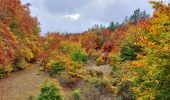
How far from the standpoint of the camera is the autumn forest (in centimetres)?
2225

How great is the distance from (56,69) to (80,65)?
360cm

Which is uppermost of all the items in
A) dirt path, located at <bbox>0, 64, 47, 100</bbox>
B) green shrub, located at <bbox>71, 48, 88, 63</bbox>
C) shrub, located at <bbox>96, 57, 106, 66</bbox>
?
green shrub, located at <bbox>71, 48, 88, 63</bbox>

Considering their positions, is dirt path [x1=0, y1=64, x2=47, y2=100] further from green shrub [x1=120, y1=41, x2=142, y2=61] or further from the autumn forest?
green shrub [x1=120, y1=41, x2=142, y2=61]

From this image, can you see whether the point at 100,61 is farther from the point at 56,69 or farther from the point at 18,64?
the point at 18,64

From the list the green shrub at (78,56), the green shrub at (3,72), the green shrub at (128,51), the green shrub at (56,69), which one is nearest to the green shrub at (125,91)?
the green shrub at (56,69)

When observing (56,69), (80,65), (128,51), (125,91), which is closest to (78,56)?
(80,65)

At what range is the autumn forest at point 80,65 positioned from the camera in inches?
876

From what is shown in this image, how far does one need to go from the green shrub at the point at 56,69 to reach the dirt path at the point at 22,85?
5.07 feet

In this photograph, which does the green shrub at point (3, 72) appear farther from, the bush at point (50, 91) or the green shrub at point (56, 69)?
the bush at point (50, 91)

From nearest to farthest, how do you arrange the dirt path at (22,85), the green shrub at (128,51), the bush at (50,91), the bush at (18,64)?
the bush at (50,91) < the dirt path at (22,85) < the green shrub at (128,51) < the bush at (18,64)

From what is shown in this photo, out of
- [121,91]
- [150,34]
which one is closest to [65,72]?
[121,91]

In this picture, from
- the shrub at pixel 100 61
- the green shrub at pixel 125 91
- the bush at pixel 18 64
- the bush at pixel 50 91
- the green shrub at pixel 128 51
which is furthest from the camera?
the shrub at pixel 100 61

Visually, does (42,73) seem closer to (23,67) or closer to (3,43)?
(23,67)

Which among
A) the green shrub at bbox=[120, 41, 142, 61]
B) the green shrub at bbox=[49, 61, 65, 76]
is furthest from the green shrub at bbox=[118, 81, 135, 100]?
the green shrub at bbox=[120, 41, 142, 61]
